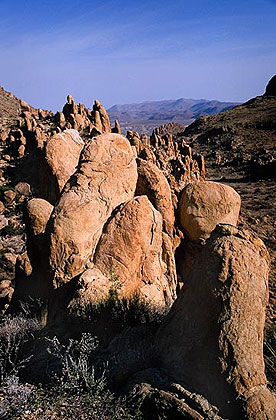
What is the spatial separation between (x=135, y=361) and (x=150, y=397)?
A: 78 centimetres

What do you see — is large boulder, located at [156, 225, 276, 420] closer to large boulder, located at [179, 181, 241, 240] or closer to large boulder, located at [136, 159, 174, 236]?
large boulder, located at [136, 159, 174, 236]

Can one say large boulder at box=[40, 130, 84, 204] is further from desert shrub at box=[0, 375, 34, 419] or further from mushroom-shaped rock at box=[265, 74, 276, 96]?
mushroom-shaped rock at box=[265, 74, 276, 96]

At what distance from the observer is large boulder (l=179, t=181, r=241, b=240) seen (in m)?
9.53

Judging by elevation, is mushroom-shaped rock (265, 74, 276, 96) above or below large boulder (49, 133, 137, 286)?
above

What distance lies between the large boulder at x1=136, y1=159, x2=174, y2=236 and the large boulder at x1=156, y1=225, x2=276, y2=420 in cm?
415

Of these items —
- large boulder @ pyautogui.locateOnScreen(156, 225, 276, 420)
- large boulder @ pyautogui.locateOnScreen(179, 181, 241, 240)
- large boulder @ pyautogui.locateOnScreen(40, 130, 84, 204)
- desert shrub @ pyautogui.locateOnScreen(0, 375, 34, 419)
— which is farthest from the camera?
large boulder @ pyautogui.locateOnScreen(40, 130, 84, 204)

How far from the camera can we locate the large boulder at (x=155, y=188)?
928 cm

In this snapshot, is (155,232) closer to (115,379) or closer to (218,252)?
(218,252)

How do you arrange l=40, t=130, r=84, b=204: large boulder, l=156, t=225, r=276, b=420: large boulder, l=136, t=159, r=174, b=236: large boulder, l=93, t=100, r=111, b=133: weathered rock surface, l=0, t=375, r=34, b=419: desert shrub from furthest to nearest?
l=93, t=100, r=111, b=133: weathered rock surface
l=40, t=130, r=84, b=204: large boulder
l=136, t=159, r=174, b=236: large boulder
l=0, t=375, r=34, b=419: desert shrub
l=156, t=225, r=276, b=420: large boulder

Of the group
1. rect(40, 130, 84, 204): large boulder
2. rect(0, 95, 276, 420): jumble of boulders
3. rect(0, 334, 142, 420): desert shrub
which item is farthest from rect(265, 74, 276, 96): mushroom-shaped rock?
rect(0, 334, 142, 420): desert shrub

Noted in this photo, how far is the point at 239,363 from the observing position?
4.34 metres

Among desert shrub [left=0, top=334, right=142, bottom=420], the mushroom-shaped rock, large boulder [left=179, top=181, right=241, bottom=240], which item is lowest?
desert shrub [left=0, top=334, right=142, bottom=420]

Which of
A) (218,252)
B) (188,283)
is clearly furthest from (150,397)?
(218,252)

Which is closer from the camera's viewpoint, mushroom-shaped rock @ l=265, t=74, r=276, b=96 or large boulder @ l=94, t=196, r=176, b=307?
large boulder @ l=94, t=196, r=176, b=307
